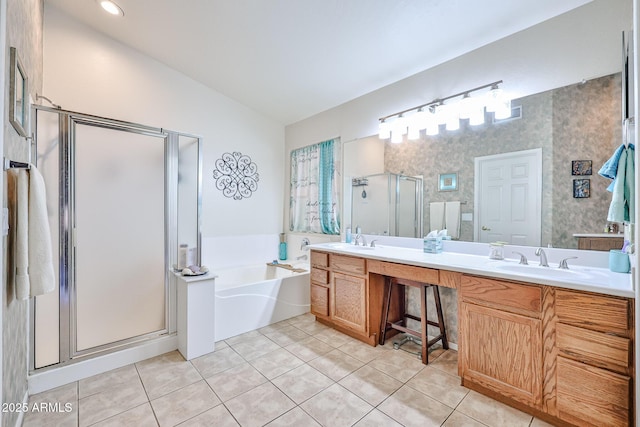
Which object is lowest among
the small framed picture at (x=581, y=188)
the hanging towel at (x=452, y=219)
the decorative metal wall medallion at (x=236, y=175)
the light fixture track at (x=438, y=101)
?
the hanging towel at (x=452, y=219)

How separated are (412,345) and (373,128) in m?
2.17

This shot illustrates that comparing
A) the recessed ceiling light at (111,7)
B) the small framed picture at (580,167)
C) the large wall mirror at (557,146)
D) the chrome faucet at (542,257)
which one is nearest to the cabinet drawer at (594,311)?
the chrome faucet at (542,257)

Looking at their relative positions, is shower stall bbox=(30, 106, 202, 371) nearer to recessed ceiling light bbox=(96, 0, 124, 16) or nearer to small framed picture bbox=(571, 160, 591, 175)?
recessed ceiling light bbox=(96, 0, 124, 16)

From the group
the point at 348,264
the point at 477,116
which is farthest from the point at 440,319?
the point at 477,116

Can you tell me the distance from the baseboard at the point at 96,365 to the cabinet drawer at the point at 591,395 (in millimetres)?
2659

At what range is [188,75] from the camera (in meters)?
3.23

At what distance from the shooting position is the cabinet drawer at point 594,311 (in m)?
1.23

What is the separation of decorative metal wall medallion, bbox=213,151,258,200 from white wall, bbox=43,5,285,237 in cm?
7

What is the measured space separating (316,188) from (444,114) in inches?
70.1

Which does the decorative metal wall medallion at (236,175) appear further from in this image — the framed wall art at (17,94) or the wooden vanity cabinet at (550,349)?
the wooden vanity cabinet at (550,349)

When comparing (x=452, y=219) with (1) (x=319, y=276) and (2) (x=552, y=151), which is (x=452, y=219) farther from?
(1) (x=319, y=276)

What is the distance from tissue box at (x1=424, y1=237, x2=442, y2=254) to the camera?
2305 mm

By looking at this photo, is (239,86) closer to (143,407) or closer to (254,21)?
(254,21)

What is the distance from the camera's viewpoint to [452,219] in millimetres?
2342
